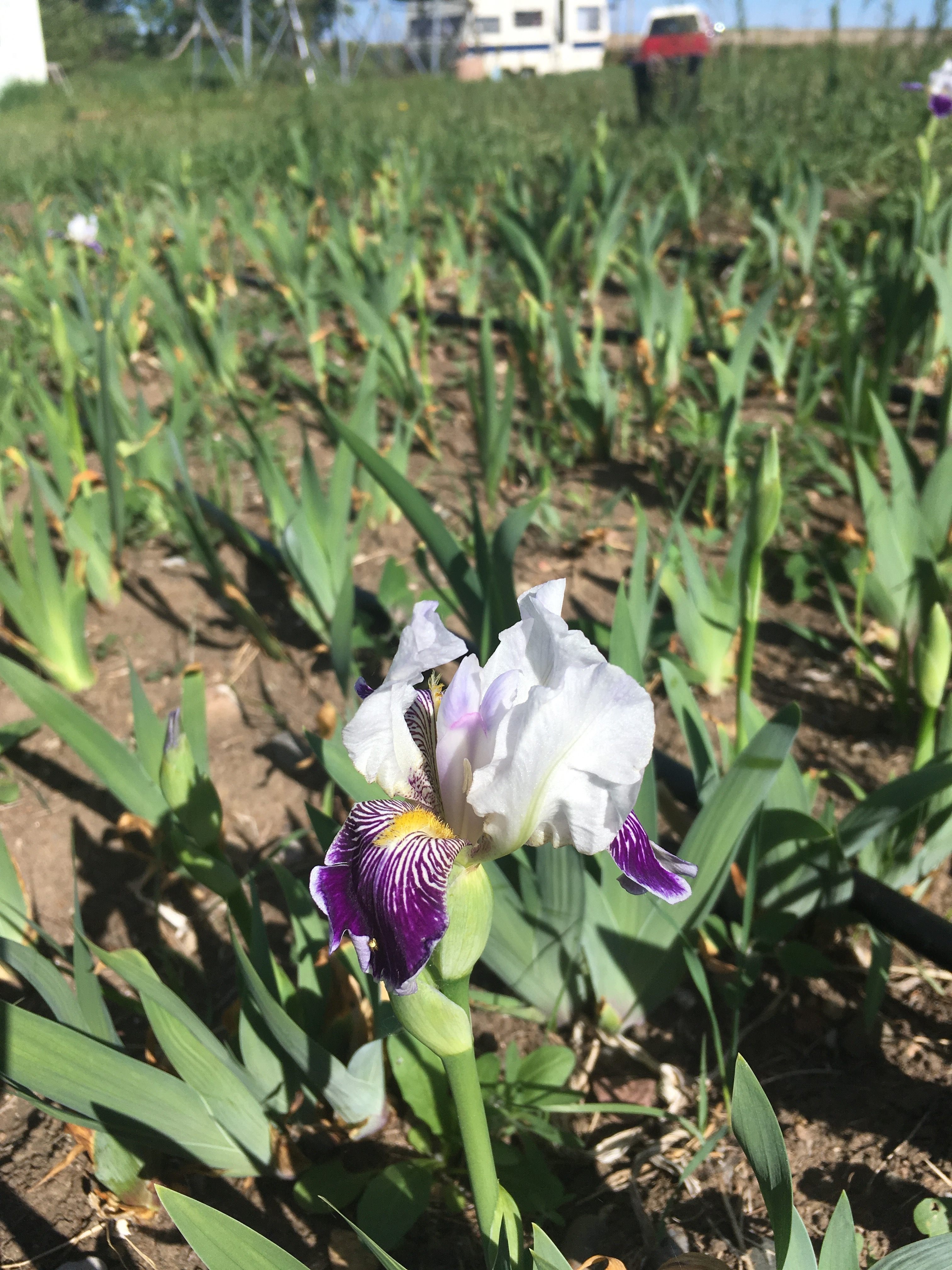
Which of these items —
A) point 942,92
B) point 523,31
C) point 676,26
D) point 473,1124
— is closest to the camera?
point 473,1124

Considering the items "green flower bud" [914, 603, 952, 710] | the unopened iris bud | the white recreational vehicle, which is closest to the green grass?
"green flower bud" [914, 603, 952, 710]

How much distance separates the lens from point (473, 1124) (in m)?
0.73

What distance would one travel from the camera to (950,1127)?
3.47 feet

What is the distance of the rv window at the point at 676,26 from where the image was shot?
939 centimetres

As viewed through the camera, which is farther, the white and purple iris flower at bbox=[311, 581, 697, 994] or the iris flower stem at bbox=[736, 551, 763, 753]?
the iris flower stem at bbox=[736, 551, 763, 753]

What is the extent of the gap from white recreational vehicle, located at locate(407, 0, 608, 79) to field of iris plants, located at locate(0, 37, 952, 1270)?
→ 25034 mm

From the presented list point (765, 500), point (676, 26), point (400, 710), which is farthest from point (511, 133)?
point (400, 710)

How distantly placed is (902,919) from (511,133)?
6.41 metres

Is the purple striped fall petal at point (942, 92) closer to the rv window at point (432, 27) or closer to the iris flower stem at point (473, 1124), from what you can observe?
the iris flower stem at point (473, 1124)

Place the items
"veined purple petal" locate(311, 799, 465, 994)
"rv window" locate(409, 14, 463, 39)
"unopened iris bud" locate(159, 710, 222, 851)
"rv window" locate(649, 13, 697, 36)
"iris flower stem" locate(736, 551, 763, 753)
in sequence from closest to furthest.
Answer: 1. "veined purple petal" locate(311, 799, 465, 994)
2. "unopened iris bud" locate(159, 710, 222, 851)
3. "iris flower stem" locate(736, 551, 763, 753)
4. "rv window" locate(649, 13, 697, 36)
5. "rv window" locate(409, 14, 463, 39)

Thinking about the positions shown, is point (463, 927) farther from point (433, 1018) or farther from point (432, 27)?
point (432, 27)

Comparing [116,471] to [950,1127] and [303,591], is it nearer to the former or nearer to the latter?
[303,591]

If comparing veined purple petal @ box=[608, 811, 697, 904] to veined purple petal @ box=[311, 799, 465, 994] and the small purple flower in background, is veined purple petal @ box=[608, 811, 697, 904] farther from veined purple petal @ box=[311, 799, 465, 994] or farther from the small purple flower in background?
the small purple flower in background

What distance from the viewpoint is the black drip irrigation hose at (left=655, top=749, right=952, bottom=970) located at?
113 cm
